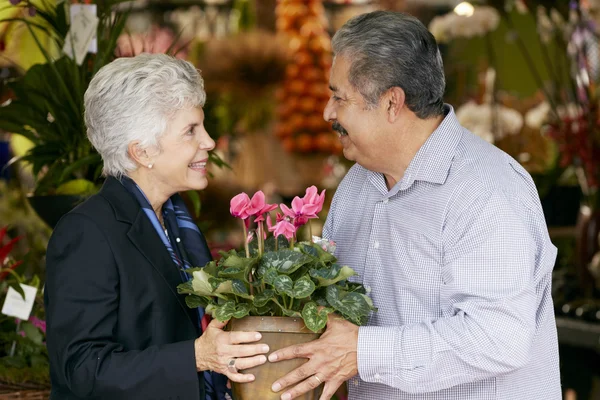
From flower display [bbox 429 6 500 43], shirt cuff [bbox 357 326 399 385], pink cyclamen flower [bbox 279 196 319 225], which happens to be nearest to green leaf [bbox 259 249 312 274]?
pink cyclamen flower [bbox 279 196 319 225]

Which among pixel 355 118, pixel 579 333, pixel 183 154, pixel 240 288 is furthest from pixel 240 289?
pixel 579 333

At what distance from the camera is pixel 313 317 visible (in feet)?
5.10

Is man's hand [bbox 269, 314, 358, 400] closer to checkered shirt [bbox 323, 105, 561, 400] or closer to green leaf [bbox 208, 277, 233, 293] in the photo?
checkered shirt [bbox 323, 105, 561, 400]

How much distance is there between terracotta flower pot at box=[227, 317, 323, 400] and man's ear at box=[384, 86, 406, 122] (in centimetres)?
55

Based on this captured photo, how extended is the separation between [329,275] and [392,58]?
1.78ft

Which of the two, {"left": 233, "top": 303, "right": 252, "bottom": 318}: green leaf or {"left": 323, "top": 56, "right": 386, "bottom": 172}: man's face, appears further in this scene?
{"left": 323, "top": 56, "right": 386, "bottom": 172}: man's face

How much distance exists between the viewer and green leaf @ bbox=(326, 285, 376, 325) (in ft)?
5.20

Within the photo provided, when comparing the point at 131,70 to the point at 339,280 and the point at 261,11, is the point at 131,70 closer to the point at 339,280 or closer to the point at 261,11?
the point at 339,280

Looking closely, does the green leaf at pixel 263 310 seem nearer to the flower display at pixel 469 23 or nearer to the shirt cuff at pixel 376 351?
the shirt cuff at pixel 376 351

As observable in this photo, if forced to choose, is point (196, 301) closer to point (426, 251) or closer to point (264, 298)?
point (264, 298)

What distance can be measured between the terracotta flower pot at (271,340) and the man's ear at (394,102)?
55cm

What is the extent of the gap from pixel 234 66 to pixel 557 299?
2.50 m

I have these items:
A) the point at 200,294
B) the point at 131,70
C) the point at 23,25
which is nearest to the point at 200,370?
the point at 200,294

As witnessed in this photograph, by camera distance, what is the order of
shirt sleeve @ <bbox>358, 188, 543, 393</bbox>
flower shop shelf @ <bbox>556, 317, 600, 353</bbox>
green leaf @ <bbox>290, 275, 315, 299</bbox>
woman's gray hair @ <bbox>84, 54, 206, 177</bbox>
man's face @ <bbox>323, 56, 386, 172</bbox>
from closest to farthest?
green leaf @ <bbox>290, 275, 315, 299</bbox> < shirt sleeve @ <bbox>358, 188, 543, 393</bbox> < woman's gray hair @ <bbox>84, 54, 206, 177</bbox> < man's face @ <bbox>323, 56, 386, 172</bbox> < flower shop shelf @ <bbox>556, 317, 600, 353</bbox>
